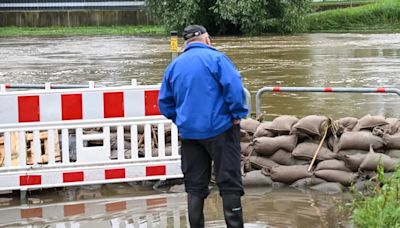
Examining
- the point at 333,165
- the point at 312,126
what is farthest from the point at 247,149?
the point at 333,165

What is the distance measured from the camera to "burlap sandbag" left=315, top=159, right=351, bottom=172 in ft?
25.5

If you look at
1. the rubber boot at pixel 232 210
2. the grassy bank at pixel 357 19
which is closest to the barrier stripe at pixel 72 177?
the rubber boot at pixel 232 210

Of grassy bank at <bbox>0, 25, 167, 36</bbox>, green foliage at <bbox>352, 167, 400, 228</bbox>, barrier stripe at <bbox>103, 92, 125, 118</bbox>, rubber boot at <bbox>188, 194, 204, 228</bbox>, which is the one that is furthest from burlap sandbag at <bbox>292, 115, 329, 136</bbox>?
grassy bank at <bbox>0, 25, 167, 36</bbox>

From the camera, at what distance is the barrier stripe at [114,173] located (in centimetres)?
797

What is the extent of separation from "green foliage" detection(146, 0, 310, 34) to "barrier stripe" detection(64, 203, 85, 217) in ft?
109

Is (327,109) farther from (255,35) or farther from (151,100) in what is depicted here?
(255,35)

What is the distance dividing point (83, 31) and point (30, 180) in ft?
133

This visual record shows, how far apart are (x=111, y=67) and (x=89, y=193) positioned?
50.8 ft

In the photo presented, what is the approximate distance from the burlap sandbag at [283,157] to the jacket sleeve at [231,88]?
2476 millimetres

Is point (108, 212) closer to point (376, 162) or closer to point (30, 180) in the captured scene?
point (30, 180)

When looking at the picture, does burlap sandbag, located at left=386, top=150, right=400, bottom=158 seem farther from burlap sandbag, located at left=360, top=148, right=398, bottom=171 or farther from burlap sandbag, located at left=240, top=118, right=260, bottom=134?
burlap sandbag, located at left=240, top=118, right=260, bottom=134

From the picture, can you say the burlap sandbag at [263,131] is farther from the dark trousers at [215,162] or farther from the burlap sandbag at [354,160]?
the dark trousers at [215,162]

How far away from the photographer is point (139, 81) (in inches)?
736

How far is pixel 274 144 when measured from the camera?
8.01 m
